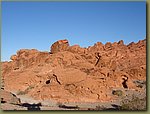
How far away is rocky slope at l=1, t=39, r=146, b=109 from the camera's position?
233 inches

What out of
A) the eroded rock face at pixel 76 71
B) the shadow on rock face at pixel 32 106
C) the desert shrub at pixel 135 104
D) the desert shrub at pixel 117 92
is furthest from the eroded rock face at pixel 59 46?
the desert shrub at pixel 135 104

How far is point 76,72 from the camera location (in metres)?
6.31

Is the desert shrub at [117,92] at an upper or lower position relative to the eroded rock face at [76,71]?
lower

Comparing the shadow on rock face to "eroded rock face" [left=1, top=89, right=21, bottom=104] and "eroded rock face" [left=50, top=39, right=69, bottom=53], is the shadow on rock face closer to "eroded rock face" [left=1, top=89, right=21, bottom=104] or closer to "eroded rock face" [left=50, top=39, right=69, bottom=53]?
"eroded rock face" [left=1, top=89, right=21, bottom=104]

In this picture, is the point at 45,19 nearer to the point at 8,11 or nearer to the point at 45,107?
the point at 8,11

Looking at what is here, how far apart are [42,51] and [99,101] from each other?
1185 mm

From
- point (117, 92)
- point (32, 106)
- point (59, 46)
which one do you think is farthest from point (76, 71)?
point (32, 106)

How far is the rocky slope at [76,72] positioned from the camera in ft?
19.4

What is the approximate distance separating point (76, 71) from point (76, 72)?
0.06 feet

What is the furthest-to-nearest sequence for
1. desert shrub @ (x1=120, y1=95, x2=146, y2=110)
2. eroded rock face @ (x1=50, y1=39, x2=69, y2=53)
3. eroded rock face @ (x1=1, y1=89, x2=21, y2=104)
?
eroded rock face @ (x1=50, y1=39, x2=69, y2=53), eroded rock face @ (x1=1, y1=89, x2=21, y2=104), desert shrub @ (x1=120, y1=95, x2=146, y2=110)

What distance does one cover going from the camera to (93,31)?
19.0ft

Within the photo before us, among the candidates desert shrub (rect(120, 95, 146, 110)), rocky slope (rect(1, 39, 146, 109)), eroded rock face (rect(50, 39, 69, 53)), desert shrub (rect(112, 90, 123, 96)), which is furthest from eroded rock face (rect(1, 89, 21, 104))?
desert shrub (rect(120, 95, 146, 110))

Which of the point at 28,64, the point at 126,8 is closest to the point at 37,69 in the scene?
the point at 28,64

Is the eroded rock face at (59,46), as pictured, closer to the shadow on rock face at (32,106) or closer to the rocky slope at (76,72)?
the rocky slope at (76,72)
